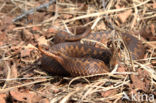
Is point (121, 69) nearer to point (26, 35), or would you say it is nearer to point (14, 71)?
point (14, 71)

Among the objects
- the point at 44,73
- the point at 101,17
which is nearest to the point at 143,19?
the point at 101,17

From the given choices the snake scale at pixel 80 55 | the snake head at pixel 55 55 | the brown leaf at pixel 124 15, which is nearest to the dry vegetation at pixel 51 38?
the brown leaf at pixel 124 15

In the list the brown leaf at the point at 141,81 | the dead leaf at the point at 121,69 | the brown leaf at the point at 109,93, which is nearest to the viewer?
the brown leaf at the point at 109,93

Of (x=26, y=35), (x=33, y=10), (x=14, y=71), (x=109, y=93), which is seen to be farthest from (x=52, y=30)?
(x=109, y=93)

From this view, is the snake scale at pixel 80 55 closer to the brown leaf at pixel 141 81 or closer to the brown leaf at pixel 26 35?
the brown leaf at pixel 141 81

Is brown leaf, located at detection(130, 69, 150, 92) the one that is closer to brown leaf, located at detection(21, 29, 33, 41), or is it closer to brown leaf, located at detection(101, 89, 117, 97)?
brown leaf, located at detection(101, 89, 117, 97)

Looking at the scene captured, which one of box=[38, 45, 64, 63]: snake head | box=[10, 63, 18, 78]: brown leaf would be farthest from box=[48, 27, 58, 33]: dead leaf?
box=[38, 45, 64, 63]: snake head
